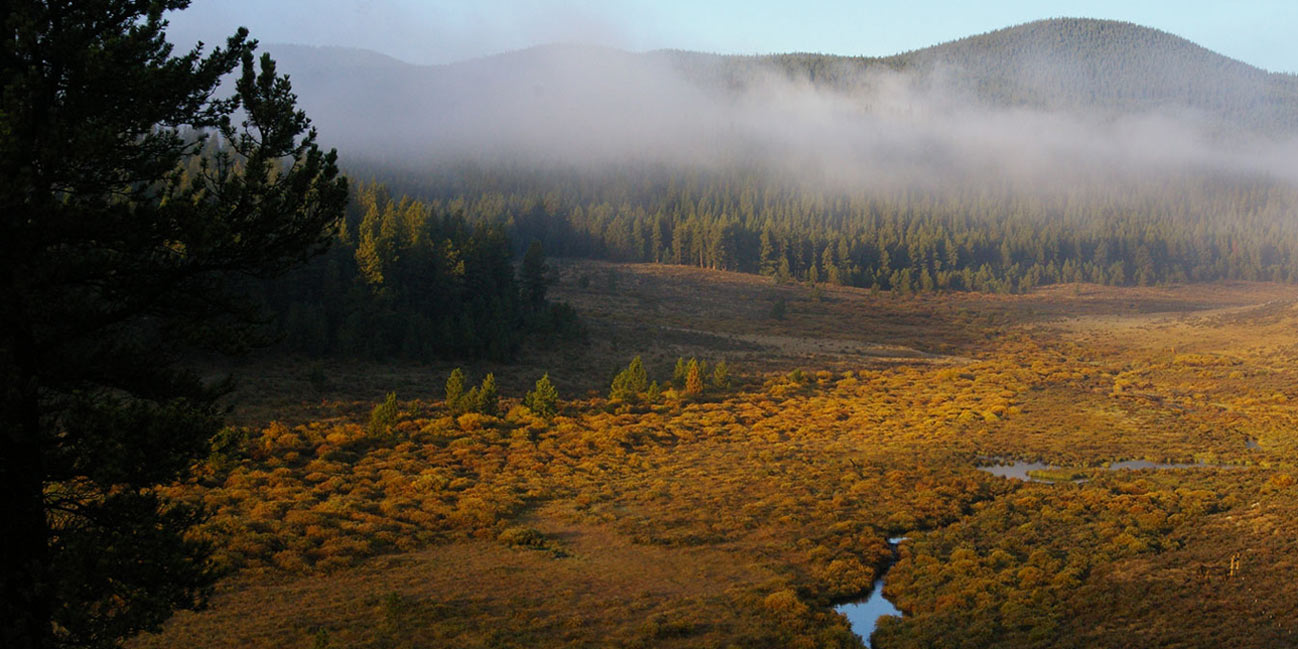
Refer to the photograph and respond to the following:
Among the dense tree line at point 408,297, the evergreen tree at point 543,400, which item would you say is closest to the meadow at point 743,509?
the evergreen tree at point 543,400

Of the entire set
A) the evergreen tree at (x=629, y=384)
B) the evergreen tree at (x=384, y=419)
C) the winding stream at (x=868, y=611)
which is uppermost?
the evergreen tree at (x=384, y=419)

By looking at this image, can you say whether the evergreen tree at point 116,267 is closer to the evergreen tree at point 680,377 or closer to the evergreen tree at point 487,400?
the evergreen tree at point 487,400

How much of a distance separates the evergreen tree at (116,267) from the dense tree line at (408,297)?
5053cm

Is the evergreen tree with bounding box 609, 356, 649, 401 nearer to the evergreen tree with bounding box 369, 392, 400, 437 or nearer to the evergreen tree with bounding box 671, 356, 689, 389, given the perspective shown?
the evergreen tree with bounding box 671, 356, 689, 389

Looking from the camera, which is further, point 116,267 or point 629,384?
point 629,384

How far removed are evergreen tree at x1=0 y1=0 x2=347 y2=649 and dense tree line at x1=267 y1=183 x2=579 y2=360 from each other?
1989 inches

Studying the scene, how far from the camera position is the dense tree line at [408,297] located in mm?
62688

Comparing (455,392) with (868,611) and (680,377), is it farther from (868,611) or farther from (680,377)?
(868,611)

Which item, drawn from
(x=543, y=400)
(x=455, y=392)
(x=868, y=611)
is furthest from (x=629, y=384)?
(x=868, y=611)

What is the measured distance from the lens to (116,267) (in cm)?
1002

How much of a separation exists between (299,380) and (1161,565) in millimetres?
49420

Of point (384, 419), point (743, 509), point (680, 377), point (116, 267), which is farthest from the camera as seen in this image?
point (680, 377)

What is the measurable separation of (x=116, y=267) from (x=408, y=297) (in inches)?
2479

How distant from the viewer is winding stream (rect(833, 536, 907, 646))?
24516 millimetres
